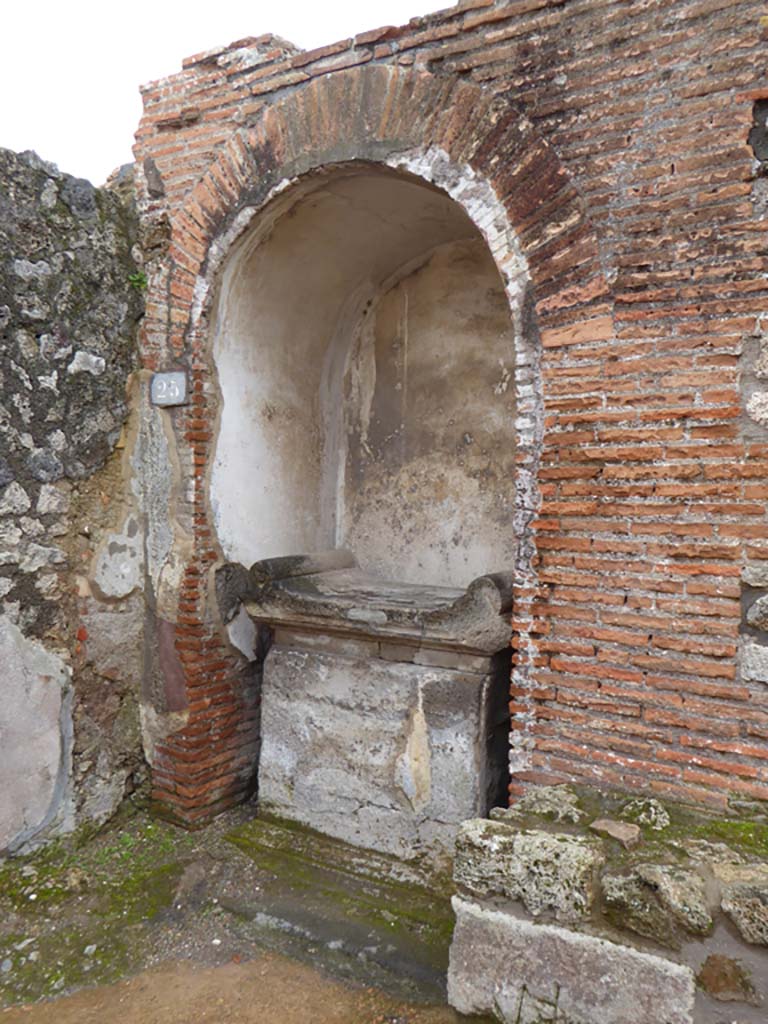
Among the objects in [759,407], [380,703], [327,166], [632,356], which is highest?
[327,166]

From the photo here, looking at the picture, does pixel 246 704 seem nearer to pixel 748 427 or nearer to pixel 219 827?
pixel 219 827

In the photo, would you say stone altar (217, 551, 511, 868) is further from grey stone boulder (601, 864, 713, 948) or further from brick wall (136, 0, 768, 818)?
grey stone boulder (601, 864, 713, 948)

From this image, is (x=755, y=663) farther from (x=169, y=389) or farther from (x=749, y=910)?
(x=169, y=389)

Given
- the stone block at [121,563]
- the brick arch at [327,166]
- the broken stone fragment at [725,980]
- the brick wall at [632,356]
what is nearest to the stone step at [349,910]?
the brick arch at [327,166]

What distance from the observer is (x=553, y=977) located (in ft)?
7.18

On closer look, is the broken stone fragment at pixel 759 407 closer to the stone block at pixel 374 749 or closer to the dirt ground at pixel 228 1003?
the stone block at pixel 374 749

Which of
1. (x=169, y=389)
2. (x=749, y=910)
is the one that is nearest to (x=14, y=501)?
(x=169, y=389)

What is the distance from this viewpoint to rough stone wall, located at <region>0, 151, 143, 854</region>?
3.59m

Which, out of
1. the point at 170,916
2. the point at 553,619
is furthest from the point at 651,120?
the point at 170,916

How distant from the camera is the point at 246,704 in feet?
14.3

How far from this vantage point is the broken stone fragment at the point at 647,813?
2.51m

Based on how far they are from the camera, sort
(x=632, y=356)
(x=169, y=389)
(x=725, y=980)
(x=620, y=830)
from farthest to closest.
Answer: (x=169, y=389), (x=632, y=356), (x=620, y=830), (x=725, y=980)

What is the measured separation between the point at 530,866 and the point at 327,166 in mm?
3079

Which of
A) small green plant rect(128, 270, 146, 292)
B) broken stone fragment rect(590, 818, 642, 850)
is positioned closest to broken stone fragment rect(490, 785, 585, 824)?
broken stone fragment rect(590, 818, 642, 850)
